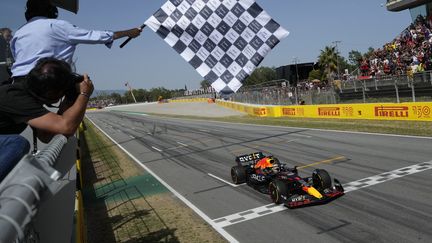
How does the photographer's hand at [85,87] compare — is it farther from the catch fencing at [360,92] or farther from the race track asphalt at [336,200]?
the catch fencing at [360,92]

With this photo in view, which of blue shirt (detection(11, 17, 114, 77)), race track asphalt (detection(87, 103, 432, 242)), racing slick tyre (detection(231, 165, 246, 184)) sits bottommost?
race track asphalt (detection(87, 103, 432, 242))

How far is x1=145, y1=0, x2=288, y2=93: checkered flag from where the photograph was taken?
850 centimetres

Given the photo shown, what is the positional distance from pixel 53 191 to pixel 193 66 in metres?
7.36

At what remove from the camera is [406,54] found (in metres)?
32.0

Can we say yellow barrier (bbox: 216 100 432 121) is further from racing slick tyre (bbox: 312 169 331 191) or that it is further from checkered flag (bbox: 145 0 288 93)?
checkered flag (bbox: 145 0 288 93)

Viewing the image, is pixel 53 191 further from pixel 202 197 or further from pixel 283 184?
pixel 202 197

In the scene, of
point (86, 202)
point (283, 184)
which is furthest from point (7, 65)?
point (86, 202)

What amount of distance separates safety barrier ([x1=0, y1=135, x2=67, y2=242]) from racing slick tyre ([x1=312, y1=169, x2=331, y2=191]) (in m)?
8.00

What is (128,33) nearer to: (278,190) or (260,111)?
(278,190)

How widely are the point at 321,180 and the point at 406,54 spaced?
26876 mm

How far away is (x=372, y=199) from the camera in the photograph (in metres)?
8.41

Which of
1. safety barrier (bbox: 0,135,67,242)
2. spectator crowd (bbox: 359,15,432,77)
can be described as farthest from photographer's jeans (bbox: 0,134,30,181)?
spectator crowd (bbox: 359,15,432,77)

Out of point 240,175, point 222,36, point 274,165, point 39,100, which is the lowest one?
point 240,175

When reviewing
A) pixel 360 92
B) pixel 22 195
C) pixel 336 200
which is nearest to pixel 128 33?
pixel 22 195
